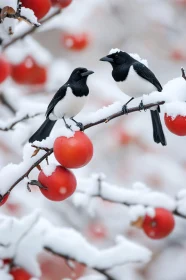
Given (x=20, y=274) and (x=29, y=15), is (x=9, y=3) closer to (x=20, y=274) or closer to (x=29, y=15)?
(x=29, y=15)

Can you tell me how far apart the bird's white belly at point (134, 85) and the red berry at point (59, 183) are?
0.82ft

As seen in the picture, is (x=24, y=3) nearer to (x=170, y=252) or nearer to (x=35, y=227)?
(x=35, y=227)

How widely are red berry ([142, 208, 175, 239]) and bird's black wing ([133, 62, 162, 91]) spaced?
0.44 metres

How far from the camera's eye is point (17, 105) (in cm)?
208

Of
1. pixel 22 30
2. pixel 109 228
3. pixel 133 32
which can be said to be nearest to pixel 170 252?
pixel 109 228

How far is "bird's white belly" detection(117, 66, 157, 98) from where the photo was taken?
1.29 metres

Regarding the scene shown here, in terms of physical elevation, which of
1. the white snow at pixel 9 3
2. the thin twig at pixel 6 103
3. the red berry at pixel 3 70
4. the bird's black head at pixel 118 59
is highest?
the thin twig at pixel 6 103

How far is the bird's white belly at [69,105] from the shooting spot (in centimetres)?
126

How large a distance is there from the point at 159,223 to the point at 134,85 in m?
0.50

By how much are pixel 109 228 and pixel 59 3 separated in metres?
2.35

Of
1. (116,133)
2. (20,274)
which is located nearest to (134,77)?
(20,274)

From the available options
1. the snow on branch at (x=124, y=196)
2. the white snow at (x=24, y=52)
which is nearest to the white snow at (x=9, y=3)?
the snow on branch at (x=124, y=196)

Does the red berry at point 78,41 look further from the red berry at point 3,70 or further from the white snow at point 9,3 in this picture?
the white snow at point 9,3

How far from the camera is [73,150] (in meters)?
1.11
